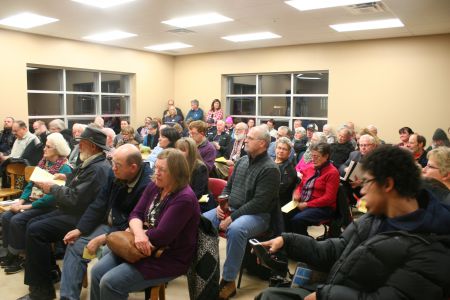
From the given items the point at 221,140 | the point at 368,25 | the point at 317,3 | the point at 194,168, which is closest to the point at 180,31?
the point at 221,140

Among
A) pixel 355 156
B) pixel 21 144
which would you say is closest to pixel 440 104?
pixel 355 156

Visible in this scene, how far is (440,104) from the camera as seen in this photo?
730cm

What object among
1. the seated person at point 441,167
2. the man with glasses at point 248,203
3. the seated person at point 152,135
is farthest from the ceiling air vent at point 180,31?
the seated person at point 441,167

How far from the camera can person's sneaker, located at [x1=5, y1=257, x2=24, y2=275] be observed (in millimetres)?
3281

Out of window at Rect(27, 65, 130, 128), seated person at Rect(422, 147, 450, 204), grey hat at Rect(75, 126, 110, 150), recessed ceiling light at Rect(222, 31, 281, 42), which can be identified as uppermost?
recessed ceiling light at Rect(222, 31, 281, 42)

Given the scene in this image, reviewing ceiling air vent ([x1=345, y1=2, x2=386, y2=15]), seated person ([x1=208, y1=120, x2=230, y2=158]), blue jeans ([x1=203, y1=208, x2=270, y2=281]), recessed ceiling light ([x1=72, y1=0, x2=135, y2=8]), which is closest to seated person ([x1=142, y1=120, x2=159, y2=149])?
seated person ([x1=208, y1=120, x2=230, y2=158])

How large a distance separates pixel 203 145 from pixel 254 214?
1.43m

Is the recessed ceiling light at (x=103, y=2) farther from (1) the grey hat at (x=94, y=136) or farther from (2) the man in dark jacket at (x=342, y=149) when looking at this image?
(2) the man in dark jacket at (x=342, y=149)

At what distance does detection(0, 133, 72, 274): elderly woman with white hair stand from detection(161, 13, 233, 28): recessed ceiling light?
11.4ft

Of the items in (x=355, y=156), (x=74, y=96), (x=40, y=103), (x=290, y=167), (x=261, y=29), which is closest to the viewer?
(x=290, y=167)

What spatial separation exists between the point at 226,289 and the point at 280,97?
7.02m

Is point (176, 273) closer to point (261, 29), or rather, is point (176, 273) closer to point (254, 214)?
point (254, 214)

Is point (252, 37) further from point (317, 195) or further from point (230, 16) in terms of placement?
point (317, 195)

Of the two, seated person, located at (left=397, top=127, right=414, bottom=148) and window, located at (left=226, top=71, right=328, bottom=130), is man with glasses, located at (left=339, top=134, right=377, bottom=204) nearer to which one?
seated person, located at (left=397, top=127, right=414, bottom=148)
